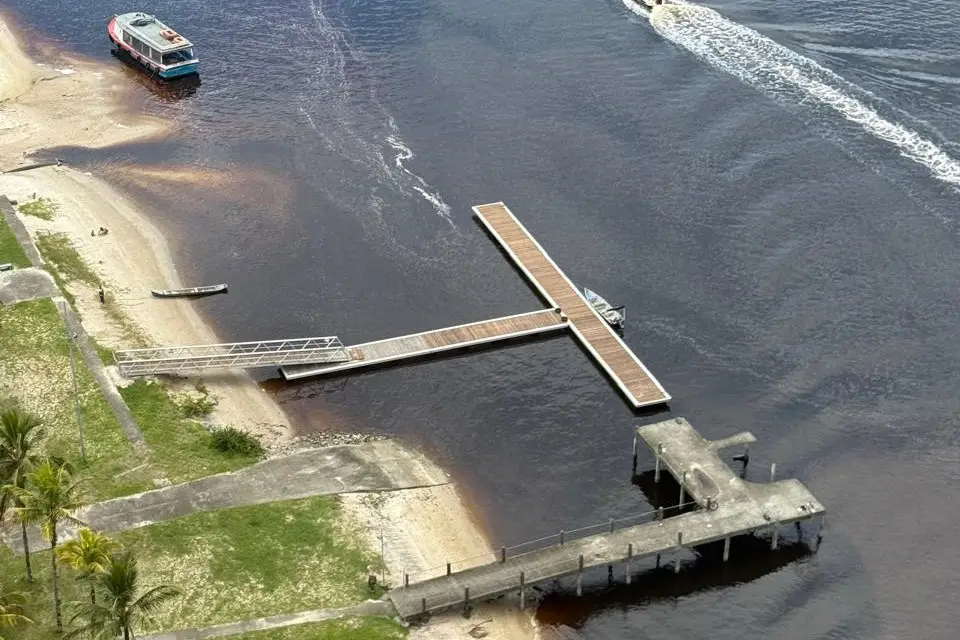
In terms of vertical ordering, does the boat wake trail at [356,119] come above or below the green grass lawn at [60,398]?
above

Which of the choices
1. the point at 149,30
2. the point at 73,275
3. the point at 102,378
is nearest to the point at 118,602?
the point at 102,378

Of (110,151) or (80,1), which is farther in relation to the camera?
(80,1)

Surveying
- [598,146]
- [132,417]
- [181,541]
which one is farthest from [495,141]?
[181,541]

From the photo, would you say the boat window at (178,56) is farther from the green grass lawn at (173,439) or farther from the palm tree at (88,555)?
the palm tree at (88,555)

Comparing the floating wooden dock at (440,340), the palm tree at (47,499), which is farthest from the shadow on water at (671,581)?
the palm tree at (47,499)

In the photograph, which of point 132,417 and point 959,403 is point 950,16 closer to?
point 959,403

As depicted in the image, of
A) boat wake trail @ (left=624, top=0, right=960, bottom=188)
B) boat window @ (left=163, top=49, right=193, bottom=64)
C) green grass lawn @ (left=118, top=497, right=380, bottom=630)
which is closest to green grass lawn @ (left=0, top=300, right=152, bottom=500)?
green grass lawn @ (left=118, top=497, right=380, bottom=630)
